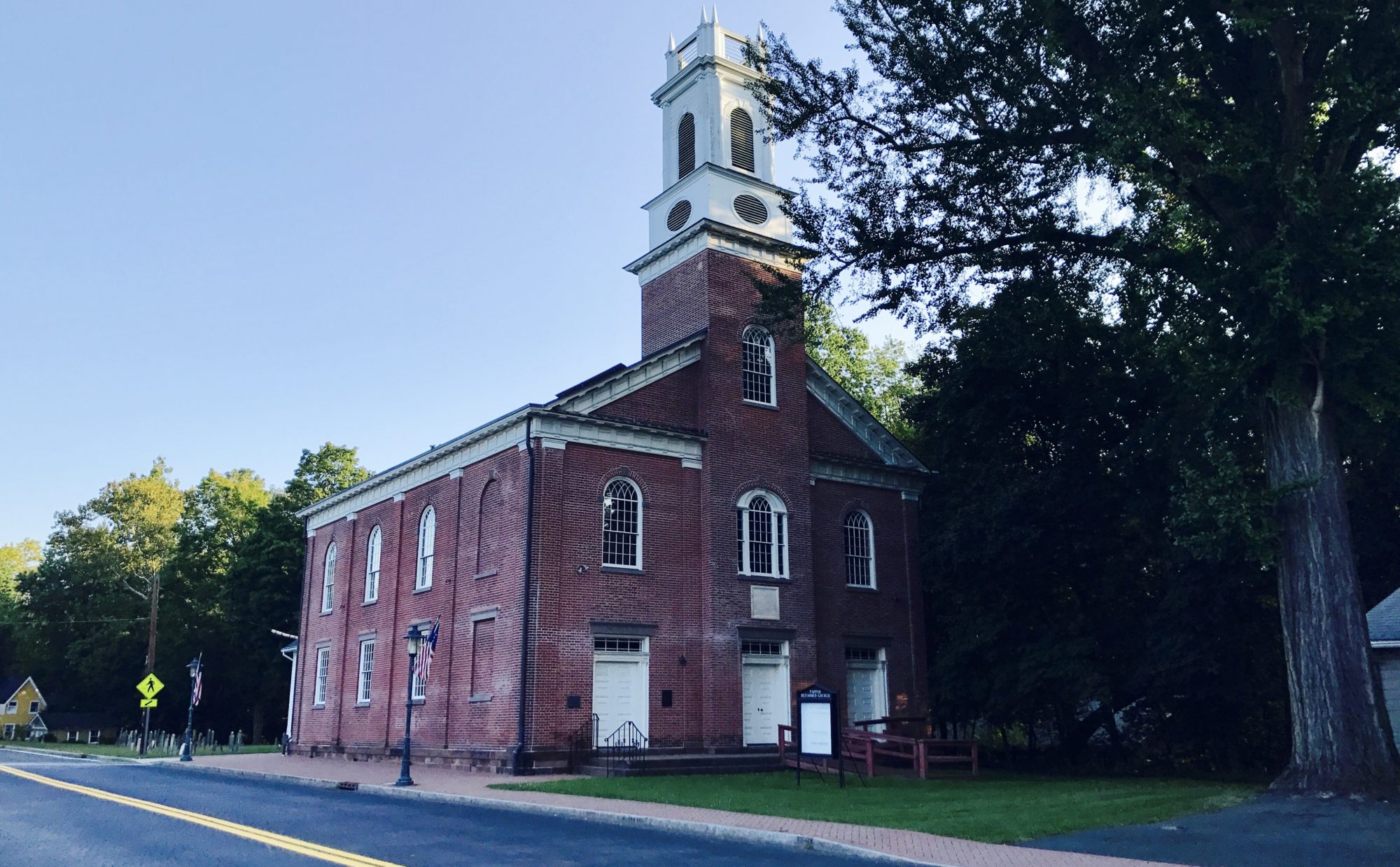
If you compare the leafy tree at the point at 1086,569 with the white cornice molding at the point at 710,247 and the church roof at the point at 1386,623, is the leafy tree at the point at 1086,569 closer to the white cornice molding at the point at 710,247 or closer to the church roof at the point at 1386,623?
the church roof at the point at 1386,623

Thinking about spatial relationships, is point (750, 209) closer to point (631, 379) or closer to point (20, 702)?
point (631, 379)

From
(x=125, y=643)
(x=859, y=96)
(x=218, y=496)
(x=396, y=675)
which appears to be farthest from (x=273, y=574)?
(x=859, y=96)

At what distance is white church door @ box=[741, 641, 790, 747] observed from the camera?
83.9ft

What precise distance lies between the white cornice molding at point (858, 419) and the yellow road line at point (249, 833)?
19292 millimetres

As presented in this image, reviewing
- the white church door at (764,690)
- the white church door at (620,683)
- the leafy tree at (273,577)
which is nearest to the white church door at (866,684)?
the white church door at (764,690)

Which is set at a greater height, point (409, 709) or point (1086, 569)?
point (1086, 569)

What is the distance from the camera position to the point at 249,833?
466 inches

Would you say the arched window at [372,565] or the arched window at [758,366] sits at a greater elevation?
the arched window at [758,366]

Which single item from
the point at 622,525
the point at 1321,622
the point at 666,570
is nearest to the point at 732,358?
the point at 622,525

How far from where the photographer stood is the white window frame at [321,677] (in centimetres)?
3431

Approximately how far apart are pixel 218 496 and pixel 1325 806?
61.1 meters

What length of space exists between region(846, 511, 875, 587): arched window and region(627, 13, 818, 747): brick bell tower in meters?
2.25

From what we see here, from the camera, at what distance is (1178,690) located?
24078 millimetres

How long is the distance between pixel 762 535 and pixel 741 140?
35.1ft
